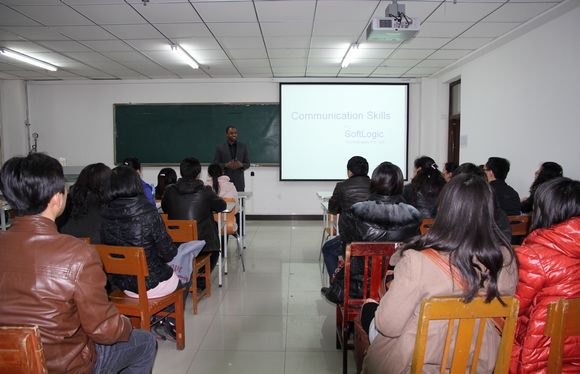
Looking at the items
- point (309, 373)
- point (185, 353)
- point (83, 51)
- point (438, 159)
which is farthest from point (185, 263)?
point (438, 159)

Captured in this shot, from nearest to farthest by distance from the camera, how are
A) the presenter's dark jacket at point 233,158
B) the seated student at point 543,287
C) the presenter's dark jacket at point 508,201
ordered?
the seated student at point 543,287
the presenter's dark jacket at point 508,201
the presenter's dark jacket at point 233,158

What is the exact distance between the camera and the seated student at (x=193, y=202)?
3.46m

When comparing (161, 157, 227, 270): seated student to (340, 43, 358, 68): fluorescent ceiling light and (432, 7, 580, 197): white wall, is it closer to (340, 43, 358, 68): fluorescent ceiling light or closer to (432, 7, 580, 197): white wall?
(340, 43, 358, 68): fluorescent ceiling light

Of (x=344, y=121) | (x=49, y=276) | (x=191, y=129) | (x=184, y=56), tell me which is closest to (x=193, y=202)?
(x=49, y=276)

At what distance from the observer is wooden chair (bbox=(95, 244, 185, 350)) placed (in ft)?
6.98

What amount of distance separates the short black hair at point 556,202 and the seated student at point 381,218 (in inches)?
28.7

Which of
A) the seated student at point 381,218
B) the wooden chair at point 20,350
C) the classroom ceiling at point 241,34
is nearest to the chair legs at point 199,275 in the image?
the seated student at point 381,218

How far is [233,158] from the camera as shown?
6230mm

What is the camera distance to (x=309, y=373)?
237cm

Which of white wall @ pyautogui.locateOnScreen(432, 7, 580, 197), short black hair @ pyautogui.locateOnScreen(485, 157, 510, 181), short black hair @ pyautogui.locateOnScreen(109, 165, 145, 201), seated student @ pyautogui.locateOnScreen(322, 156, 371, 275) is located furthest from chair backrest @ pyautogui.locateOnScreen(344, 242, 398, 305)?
white wall @ pyautogui.locateOnScreen(432, 7, 580, 197)

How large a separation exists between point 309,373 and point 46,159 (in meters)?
1.87

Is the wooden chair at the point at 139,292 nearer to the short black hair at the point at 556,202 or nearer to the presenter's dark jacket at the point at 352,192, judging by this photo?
the presenter's dark jacket at the point at 352,192

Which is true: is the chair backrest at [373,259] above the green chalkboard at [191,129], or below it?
below

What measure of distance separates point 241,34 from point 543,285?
4254mm
